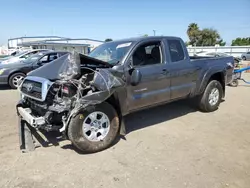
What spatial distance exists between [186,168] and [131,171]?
80 centimetres

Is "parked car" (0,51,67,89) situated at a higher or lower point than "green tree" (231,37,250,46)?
lower

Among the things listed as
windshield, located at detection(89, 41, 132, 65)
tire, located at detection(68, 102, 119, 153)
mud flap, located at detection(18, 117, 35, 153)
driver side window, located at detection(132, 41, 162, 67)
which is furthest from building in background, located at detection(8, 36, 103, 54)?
tire, located at detection(68, 102, 119, 153)

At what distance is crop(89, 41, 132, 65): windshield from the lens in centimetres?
440

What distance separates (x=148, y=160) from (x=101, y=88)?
1340mm

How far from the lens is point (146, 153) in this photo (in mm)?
3799

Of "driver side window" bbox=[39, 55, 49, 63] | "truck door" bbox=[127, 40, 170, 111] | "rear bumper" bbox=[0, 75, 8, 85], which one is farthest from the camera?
"driver side window" bbox=[39, 55, 49, 63]

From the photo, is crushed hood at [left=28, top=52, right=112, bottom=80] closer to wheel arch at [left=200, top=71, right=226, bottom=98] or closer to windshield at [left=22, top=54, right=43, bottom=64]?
wheel arch at [left=200, top=71, right=226, bottom=98]

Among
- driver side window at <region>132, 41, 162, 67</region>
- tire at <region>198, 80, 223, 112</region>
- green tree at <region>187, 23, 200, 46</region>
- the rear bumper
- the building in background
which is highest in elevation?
green tree at <region>187, 23, 200, 46</region>

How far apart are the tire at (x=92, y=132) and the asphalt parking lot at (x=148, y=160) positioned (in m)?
0.14

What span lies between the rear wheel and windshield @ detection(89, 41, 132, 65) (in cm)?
260

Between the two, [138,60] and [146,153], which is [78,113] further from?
[138,60]

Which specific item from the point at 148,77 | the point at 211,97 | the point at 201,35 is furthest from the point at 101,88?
the point at 201,35

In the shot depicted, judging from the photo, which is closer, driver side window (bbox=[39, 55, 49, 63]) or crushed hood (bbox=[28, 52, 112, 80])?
crushed hood (bbox=[28, 52, 112, 80])

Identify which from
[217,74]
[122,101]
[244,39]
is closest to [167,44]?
[122,101]
